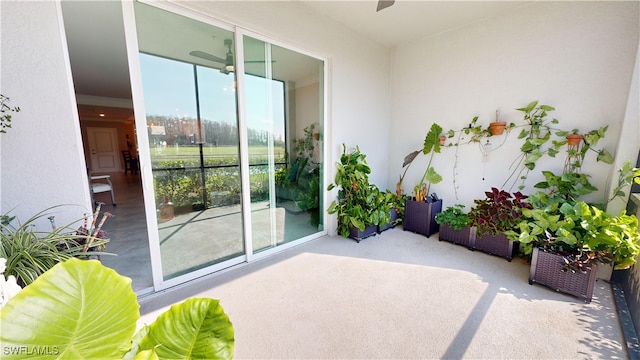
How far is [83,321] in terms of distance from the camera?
48 cm

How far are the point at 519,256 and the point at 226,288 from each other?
3153mm

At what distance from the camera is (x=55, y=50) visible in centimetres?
149

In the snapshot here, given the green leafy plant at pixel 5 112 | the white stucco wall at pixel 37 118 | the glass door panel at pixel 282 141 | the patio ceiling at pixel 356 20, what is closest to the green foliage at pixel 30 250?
the white stucco wall at pixel 37 118

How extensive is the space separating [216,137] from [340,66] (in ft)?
6.00

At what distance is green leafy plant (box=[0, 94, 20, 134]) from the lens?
1.35 metres

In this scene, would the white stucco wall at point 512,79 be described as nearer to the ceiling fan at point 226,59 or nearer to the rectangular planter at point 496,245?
the rectangular planter at point 496,245

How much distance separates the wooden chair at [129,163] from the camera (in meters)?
8.87

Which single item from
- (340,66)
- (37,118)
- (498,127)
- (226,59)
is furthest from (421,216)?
(37,118)

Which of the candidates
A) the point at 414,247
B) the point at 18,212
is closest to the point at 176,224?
the point at 18,212

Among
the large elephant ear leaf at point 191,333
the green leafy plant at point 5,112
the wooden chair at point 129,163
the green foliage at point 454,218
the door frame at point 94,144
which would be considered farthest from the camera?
the wooden chair at point 129,163

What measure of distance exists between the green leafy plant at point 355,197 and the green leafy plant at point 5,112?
2661 millimetres

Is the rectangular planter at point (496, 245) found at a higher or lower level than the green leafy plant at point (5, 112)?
lower

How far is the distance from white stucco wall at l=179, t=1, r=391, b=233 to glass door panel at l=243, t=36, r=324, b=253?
153 millimetres

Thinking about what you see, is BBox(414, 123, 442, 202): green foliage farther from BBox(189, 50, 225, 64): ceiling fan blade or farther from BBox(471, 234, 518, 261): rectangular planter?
BBox(189, 50, 225, 64): ceiling fan blade
